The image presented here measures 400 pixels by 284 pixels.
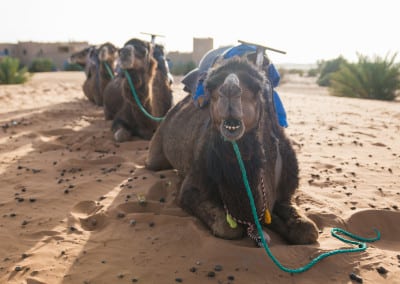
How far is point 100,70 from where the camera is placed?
9.83 meters

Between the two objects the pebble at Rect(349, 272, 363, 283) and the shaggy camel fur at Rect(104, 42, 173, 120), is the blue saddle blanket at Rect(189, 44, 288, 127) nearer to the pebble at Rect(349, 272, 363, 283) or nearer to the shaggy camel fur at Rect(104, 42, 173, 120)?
the pebble at Rect(349, 272, 363, 283)

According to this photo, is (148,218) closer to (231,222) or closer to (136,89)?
(231,222)

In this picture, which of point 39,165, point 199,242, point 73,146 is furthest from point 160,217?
point 73,146

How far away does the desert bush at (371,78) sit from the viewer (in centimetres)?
1516

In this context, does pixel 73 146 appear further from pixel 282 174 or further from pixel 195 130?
pixel 282 174

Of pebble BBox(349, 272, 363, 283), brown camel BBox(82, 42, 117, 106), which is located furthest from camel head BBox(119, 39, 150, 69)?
pebble BBox(349, 272, 363, 283)

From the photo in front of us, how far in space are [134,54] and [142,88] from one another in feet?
1.81

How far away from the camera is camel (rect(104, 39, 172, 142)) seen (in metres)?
6.12

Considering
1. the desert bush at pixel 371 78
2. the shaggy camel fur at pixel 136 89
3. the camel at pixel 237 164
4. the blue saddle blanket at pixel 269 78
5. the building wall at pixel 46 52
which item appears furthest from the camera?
the building wall at pixel 46 52

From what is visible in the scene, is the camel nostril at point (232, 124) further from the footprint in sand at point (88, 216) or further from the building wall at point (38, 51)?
the building wall at point (38, 51)

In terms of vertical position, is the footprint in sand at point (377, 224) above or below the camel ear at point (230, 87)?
below

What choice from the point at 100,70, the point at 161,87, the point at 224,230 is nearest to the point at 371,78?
the point at 100,70

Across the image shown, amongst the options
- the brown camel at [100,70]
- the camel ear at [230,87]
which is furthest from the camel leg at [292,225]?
the brown camel at [100,70]

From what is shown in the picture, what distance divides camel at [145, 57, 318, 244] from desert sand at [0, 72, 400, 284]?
13 cm
